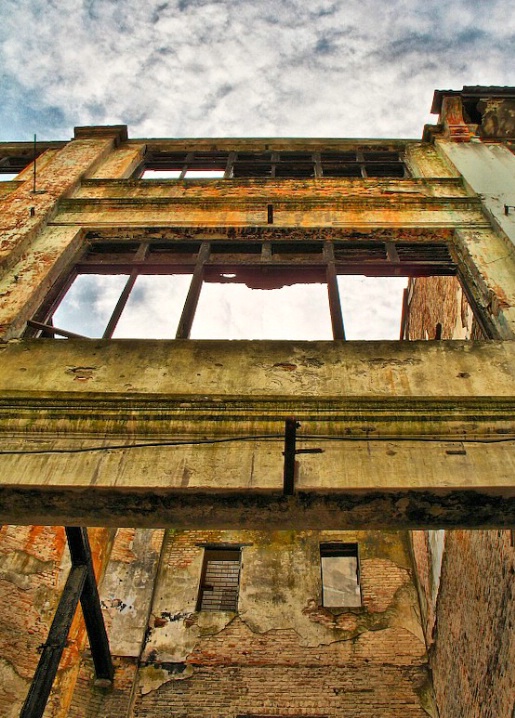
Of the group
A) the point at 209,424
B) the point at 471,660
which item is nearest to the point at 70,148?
the point at 209,424

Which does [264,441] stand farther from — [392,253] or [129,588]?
[129,588]

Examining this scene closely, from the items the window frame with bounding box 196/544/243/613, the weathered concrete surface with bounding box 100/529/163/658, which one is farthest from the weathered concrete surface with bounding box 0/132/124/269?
the window frame with bounding box 196/544/243/613

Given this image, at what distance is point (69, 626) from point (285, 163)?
26.9 feet

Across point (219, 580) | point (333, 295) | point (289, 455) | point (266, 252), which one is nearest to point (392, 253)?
point (333, 295)

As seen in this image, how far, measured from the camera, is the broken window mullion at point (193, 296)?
486cm

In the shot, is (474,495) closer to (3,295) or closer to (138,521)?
(138,521)

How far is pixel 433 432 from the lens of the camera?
3.40 metres

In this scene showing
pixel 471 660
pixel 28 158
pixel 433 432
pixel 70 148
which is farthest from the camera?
pixel 28 158

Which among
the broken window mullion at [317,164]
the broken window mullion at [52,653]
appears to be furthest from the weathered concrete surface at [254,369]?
the broken window mullion at [317,164]

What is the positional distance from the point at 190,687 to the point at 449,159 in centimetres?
963

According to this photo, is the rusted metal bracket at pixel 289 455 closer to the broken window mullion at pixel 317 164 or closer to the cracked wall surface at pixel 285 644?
the cracked wall surface at pixel 285 644

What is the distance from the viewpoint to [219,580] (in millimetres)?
9492

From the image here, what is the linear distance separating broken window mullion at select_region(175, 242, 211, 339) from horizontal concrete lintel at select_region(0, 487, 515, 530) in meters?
1.88

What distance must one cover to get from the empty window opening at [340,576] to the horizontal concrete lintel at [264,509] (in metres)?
6.84
